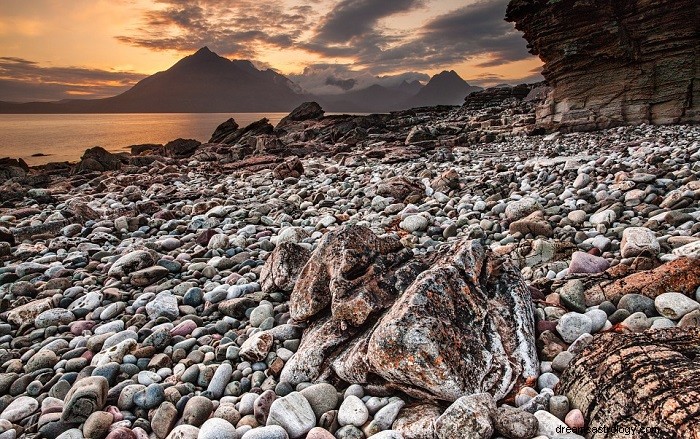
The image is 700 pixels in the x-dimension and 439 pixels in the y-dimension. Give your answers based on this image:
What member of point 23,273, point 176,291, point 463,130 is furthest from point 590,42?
point 23,273

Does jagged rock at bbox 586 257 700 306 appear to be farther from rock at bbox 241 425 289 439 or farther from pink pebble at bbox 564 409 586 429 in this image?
rock at bbox 241 425 289 439

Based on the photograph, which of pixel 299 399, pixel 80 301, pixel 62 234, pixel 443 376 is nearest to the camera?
pixel 443 376

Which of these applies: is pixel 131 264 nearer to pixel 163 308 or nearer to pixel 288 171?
pixel 163 308

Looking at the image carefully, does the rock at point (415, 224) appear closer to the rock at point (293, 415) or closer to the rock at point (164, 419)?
the rock at point (293, 415)

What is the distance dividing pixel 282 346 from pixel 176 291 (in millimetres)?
1928

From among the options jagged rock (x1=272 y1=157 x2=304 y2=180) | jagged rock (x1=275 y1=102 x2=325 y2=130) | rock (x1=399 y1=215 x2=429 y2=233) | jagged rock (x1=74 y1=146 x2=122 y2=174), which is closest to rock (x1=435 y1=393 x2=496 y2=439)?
rock (x1=399 y1=215 x2=429 y2=233)

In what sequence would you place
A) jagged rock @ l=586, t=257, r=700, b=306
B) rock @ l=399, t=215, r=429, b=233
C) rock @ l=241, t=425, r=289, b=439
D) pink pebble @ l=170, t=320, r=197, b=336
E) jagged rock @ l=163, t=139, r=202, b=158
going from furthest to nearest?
jagged rock @ l=163, t=139, r=202, b=158, rock @ l=399, t=215, r=429, b=233, pink pebble @ l=170, t=320, r=197, b=336, jagged rock @ l=586, t=257, r=700, b=306, rock @ l=241, t=425, r=289, b=439

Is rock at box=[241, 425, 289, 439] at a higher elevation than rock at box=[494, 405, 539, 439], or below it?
below

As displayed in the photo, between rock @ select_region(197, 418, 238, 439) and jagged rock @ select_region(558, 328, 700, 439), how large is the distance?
80.6 inches

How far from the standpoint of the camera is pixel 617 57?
16.8 m

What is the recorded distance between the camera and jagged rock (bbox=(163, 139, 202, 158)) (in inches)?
960

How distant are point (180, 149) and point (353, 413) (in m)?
24.9

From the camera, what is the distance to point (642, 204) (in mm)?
6121

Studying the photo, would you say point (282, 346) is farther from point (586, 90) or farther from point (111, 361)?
point (586, 90)
